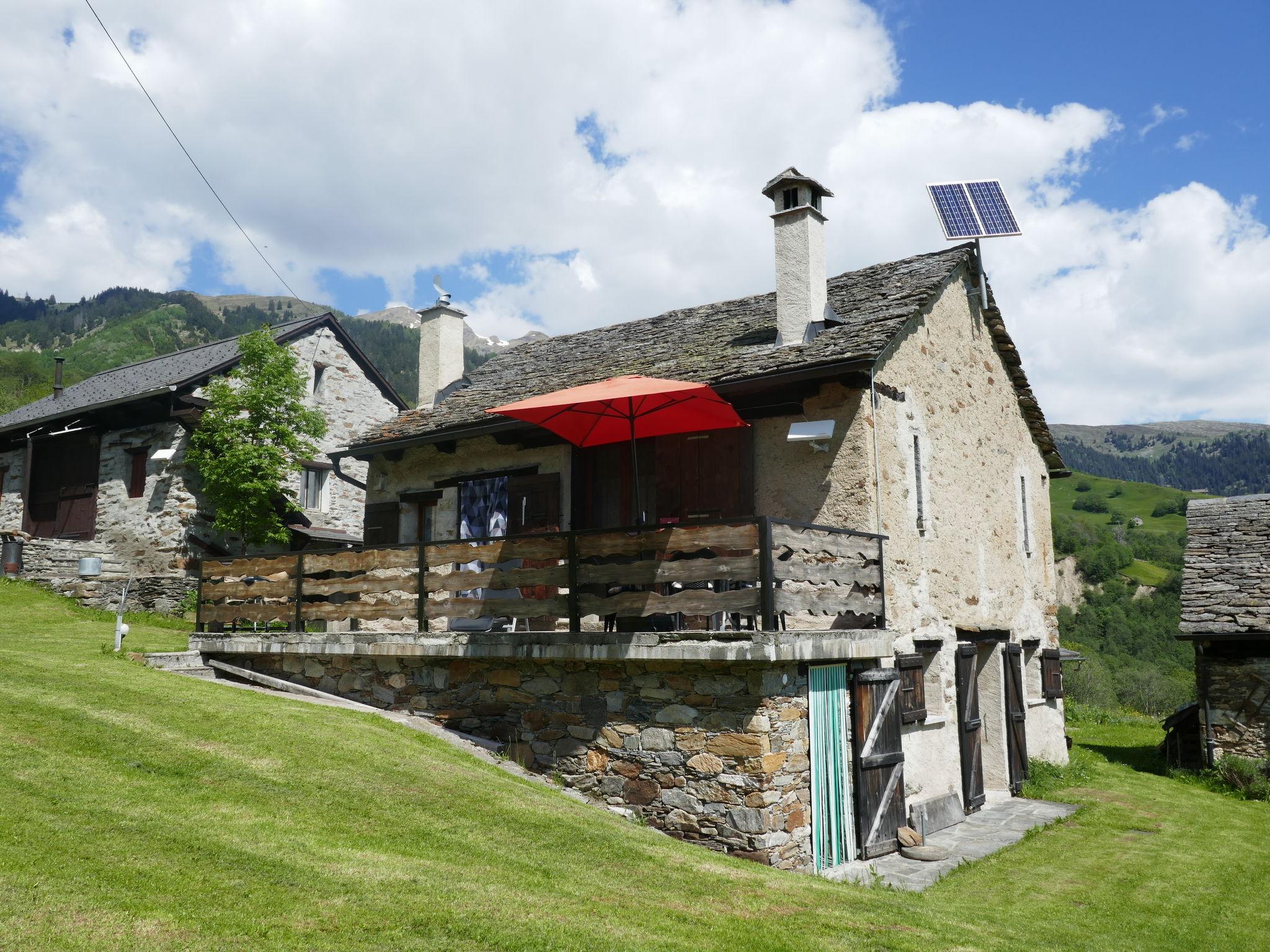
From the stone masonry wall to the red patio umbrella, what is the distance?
1.75 m

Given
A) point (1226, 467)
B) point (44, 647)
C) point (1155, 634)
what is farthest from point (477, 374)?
point (1226, 467)

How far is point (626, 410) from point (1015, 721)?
24.9ft

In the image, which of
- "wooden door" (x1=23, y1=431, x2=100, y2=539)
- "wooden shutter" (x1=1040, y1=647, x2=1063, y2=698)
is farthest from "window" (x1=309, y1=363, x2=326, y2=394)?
"wooden shutter" (x1=1040, y1=647, x2=1063, y2=698)

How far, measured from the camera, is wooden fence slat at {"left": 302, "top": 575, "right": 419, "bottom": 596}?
1073cm

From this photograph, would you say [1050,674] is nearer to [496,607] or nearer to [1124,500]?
[496,607]

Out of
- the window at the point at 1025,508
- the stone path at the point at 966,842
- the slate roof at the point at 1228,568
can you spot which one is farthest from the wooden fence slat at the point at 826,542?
the slate roof at the point at 1228,568

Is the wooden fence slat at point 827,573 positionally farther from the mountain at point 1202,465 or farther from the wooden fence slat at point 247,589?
the mountain at point 1202,465

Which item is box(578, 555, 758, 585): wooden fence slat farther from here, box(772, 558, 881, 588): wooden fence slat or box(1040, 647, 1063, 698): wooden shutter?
box(1040, 647, 1063, 698): wooden shutter

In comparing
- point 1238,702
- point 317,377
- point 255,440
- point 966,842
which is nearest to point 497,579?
point 966,842

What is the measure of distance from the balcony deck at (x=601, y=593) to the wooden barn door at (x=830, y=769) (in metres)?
0.39

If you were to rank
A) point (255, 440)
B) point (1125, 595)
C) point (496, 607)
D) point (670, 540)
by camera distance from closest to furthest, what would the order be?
point (670, 540) < point (496, 607) < point (255, 440) < point (1125, 595)

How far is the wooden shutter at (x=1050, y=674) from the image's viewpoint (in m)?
14.9

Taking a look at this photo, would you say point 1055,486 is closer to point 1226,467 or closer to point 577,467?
point 1226,467

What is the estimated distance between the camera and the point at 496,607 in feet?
31.8
